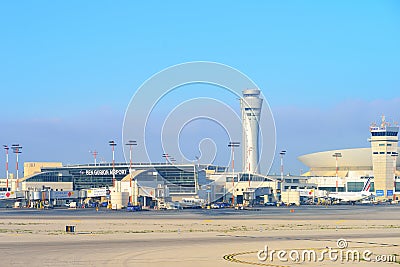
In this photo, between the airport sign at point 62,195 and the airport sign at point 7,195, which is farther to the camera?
the airport sign at point 62,195

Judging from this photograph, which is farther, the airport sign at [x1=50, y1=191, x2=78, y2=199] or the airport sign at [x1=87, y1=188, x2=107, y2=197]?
the airport sign at [x1=87, y1=188, x2=107, y2=197]

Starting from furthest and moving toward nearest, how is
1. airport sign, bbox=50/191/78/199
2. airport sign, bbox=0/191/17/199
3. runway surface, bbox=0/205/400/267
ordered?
airport sign, bbox=50/191/78/199 → airport sign, bbox=0/191/17/199 → runway surface, bbox=0/205/400/267

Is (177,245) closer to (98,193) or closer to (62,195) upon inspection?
(62,195)

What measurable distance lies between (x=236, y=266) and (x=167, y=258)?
546 centimetres

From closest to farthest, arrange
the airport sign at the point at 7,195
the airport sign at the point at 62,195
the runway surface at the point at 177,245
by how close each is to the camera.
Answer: the runway surface at the point at 177,245 < the airport sign at the point at 7,195 < the airport sign at the point at 62,195

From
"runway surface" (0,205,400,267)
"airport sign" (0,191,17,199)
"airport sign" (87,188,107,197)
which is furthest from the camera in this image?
"airport sign" (87,188,107,197)

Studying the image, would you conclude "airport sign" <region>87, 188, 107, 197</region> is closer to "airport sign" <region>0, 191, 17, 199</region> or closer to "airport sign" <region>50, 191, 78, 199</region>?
"airport sign" <region>50, 191, 78, 199</region>

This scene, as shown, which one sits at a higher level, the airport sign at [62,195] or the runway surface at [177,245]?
the airport sign at [62,195]

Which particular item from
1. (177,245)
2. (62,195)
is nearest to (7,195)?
(62,195)

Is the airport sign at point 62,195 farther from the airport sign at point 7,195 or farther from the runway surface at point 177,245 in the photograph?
the runway surface at point 177,245

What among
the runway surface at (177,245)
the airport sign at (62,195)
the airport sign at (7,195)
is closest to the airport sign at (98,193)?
the airport sign at (62,195)

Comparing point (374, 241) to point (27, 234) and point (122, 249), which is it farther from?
point (27, 234)

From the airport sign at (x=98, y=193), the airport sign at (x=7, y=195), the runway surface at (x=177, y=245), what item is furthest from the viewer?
the airport sign at (x=98, y=193)

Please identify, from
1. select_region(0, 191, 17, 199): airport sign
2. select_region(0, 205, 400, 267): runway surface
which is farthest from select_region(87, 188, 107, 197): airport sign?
select_region(0, 205, 400, 267): runway surface
